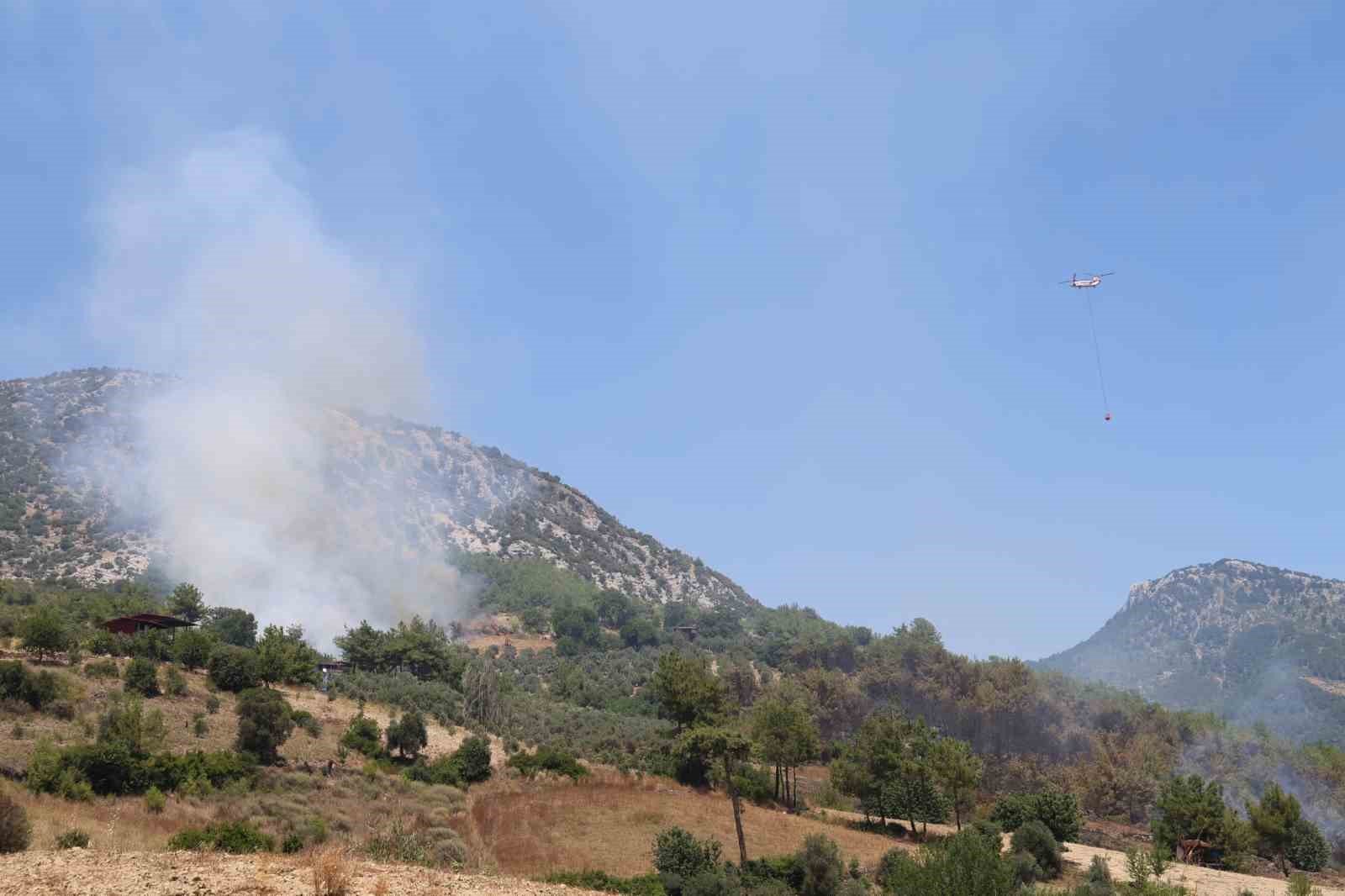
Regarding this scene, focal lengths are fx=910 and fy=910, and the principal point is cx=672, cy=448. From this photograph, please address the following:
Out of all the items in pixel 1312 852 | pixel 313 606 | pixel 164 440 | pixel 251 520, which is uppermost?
pixel 164 440

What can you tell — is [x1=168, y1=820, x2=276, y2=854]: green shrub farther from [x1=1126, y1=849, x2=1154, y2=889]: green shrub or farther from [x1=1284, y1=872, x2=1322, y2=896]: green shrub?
[x1=1284, y1=872, x2=1322, y2=896]: green shrub

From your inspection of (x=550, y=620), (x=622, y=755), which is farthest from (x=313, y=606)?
(x=622, y=755)

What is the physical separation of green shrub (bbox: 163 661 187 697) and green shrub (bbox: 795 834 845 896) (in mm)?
28270

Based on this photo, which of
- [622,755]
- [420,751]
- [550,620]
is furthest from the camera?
[550,620]

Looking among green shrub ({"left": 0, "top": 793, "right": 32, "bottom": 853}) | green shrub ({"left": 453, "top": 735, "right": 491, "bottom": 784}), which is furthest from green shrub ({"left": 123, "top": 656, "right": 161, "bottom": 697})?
green shrub ({"left": 0, "top": 793, "right": 32, "bottom": 853})

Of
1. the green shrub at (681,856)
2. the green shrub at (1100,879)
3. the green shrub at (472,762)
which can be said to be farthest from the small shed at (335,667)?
the green shrub at (1100,879)

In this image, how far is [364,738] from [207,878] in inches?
1221

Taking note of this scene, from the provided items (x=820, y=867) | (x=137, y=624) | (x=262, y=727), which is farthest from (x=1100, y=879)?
(x=137, y=624)

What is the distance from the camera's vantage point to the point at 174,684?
40344mm

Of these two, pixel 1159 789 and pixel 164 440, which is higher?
pixel 164 440

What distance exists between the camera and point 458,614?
102 metres

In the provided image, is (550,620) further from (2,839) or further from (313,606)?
(2,839)

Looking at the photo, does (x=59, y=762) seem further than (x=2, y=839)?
Yes

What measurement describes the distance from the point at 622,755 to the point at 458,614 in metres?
53.4
